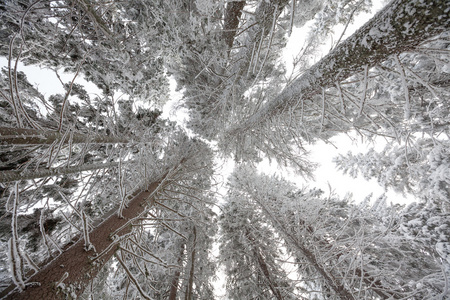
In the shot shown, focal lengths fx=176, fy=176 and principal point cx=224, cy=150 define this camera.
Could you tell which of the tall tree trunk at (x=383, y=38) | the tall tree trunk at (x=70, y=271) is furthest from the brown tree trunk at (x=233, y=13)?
the tall tree trunk at (x=70, y=271)

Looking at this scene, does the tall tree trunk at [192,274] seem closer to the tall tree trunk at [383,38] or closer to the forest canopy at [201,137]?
the forest canopy at [201,137]

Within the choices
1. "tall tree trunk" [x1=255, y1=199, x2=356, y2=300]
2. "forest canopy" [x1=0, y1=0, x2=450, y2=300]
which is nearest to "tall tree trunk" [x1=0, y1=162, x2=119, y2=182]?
"forest canopy" [x1=0, y1=0, x2=450, y2=300]

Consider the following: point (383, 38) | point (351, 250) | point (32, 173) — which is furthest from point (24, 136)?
point (351, 250)

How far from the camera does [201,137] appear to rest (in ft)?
30.8

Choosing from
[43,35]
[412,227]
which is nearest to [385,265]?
[412,227]

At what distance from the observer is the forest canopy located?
1678 millimetres

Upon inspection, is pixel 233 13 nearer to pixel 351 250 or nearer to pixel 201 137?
pixel 201 137

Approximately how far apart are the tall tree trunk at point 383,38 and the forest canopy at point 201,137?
1 cm

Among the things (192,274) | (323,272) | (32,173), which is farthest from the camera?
(192,274)

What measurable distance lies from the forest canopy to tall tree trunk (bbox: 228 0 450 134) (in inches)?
0.5

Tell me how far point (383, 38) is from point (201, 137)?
8289 millimetres

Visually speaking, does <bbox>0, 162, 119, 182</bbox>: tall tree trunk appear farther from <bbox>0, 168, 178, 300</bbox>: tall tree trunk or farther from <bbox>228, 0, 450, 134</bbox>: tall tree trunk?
<bbox>228, 0, 450, 134</bbox>: tall tree trunk

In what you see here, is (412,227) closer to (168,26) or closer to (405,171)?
(405,171)

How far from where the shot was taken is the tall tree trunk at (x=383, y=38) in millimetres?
1184
